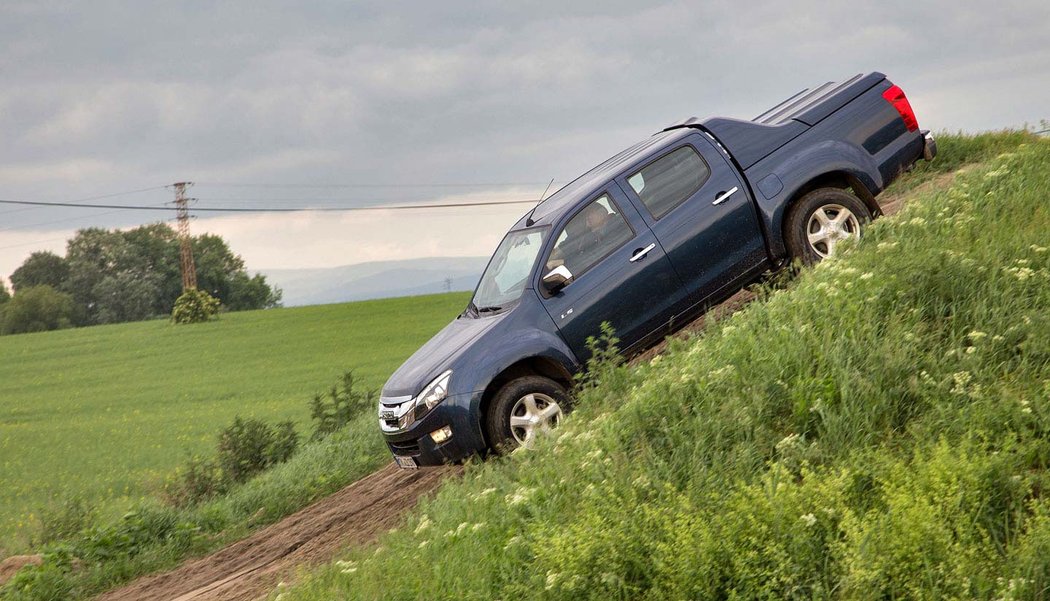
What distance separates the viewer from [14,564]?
1163cm

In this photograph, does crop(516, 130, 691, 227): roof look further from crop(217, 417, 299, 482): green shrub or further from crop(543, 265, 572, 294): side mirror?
crop(217, 417, 299, 482): green shrub

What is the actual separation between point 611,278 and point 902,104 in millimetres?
3662

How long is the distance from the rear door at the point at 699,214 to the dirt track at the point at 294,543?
43 centimetres

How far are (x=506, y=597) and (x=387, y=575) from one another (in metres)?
1.13

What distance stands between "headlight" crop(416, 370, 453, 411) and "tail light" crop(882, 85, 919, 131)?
5.18 metres

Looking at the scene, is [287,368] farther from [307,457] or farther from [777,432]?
[777,432]

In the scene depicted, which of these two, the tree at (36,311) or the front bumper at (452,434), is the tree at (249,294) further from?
the front bumper at (452,434)

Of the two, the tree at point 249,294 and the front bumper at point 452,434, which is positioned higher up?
the tree at point 249,294

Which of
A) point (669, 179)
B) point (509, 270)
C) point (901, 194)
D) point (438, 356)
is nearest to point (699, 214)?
point (669, 179)

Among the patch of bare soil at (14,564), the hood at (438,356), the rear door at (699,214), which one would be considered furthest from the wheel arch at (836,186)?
the patch of bare soil at (14,564)

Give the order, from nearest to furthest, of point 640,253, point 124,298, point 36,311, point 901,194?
point 640,253 < point 901,194 < point 36,311 < point 124,298

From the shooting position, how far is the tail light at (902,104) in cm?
1041

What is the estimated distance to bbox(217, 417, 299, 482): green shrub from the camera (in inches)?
690

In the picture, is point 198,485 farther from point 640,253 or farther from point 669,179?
point 669,179
